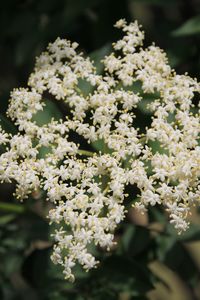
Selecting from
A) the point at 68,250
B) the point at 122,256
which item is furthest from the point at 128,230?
the point at 68,250

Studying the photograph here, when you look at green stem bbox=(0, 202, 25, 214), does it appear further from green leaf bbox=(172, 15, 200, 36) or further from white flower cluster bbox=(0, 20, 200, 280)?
green leaf bbox=(172, 15, 200, 36)

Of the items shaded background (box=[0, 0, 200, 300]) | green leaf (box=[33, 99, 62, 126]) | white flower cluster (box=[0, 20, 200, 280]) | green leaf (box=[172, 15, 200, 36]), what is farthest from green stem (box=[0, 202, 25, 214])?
green leaf (box=[172, 15, 200, 36])

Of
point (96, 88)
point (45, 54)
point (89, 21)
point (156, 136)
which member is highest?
point (89, 21)

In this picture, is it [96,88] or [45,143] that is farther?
[96,88]

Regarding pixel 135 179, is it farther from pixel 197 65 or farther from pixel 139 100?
pixel 197 65

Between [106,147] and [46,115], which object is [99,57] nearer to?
[46,115]

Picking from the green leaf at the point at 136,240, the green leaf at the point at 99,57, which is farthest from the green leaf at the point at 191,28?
the green leaf at the point at 136,240
